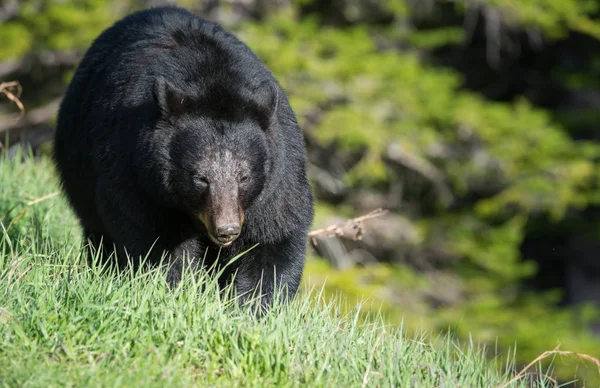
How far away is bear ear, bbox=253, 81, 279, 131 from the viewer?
411 centimetres

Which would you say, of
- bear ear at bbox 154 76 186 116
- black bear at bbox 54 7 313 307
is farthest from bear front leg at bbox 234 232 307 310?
bear ear at bbox 154 76 186 116

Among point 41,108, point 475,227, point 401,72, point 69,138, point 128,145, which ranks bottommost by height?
point 475,227

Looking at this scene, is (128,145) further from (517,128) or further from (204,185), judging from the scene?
(517,128)

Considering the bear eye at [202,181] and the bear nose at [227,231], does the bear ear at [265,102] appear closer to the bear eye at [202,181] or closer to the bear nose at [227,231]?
the bear eye at [202,181]

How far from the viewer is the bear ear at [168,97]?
13.0 ft

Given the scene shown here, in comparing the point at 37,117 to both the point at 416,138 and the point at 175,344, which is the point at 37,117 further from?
the point at 175,344

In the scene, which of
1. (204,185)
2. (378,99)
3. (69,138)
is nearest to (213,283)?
(204,185)

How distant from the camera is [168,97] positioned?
3.98m

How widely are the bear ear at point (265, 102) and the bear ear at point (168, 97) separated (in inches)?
14.8

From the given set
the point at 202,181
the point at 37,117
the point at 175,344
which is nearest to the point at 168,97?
the point at 202,181

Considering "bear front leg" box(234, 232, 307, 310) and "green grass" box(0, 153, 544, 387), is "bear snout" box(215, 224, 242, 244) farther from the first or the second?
"bear front leg" box(234, 232, 307, 310)

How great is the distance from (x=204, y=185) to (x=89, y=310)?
3.25 ft

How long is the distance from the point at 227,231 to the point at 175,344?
832 mm

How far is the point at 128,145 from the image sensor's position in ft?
13.8
